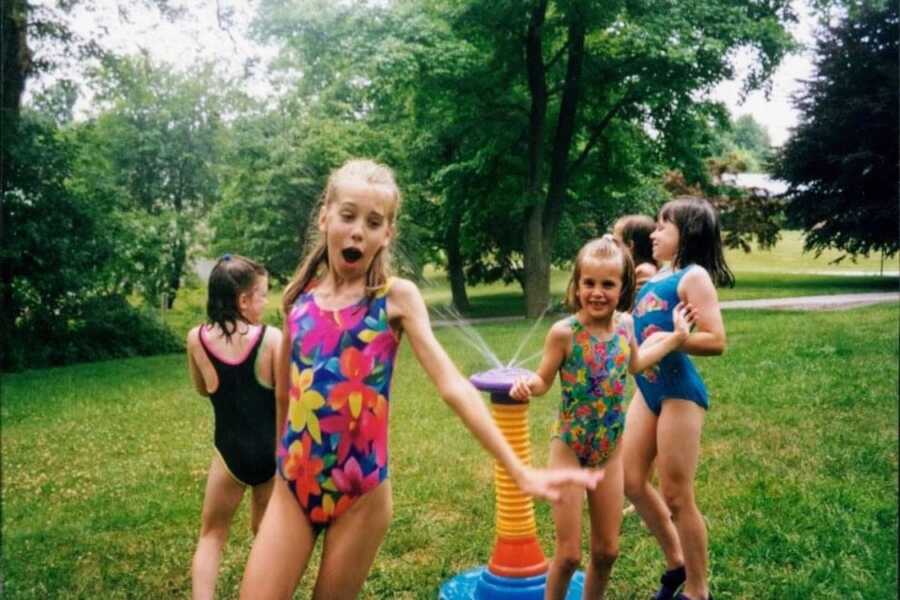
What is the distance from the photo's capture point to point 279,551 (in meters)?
1.88

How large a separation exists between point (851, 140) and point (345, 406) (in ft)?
14.5

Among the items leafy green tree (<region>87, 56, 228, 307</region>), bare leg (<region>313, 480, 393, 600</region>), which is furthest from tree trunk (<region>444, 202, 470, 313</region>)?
bare leg (<region>313, 480, 393, 600</region>)

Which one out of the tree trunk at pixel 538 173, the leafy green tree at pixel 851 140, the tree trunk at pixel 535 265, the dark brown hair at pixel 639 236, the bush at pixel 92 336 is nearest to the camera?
the dark brown hair at pixel 639 236

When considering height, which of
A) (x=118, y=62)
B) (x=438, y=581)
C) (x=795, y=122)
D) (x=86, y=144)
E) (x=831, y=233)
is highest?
(x=118, y=62)

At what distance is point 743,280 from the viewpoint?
429 inches

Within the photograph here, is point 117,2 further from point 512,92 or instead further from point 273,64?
point 512,92

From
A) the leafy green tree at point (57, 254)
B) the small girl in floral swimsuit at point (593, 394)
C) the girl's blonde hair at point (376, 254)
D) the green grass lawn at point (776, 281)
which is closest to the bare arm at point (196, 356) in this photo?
the girl's blonde hair at point (376, 254)

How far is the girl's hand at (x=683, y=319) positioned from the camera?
267cm

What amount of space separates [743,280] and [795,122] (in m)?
5.56

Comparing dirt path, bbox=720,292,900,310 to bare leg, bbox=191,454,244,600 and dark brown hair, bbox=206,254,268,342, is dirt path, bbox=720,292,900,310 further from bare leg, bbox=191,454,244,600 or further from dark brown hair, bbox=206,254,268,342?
bare leg, bbox=191,454,244,600

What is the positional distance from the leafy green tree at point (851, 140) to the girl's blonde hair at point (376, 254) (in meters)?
2.27

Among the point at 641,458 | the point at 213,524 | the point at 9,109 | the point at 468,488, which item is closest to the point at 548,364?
the point at 641,458

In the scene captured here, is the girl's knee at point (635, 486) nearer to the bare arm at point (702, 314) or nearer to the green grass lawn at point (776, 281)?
the bare arm at point (702, 314)

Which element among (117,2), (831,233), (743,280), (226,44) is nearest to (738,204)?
(743,280)
